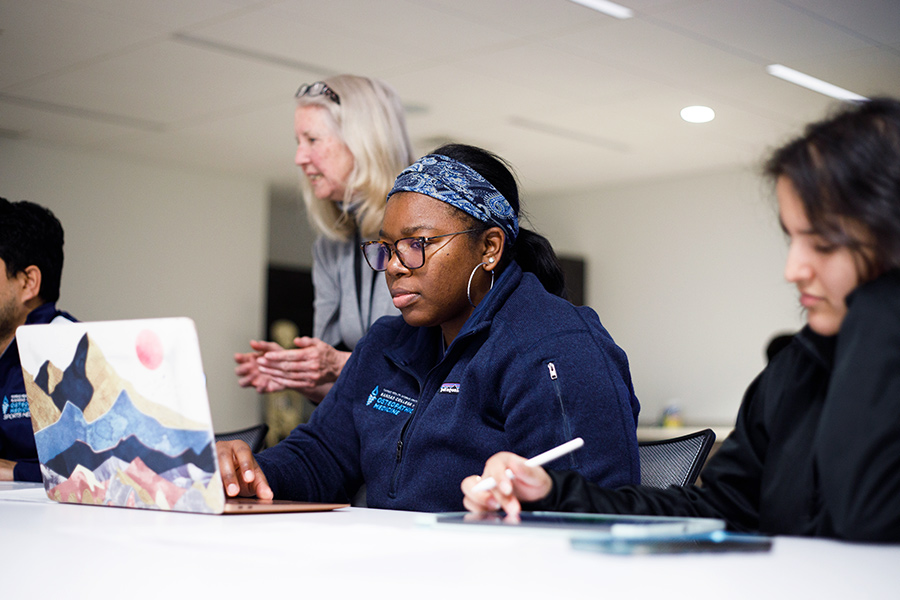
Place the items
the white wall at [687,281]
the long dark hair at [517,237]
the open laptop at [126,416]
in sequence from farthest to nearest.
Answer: the white wall at [687,281] → the long dark hair at [517,237] → the open laptop at [126,416]

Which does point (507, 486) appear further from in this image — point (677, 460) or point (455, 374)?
point (677, 460)

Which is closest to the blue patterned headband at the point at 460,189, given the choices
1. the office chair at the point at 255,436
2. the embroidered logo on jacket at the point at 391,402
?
the embroidered logo on jacket at the point at 391,402

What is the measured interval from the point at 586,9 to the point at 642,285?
12.2ft

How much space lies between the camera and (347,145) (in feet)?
7.31

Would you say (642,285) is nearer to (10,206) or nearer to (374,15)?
(374,15)

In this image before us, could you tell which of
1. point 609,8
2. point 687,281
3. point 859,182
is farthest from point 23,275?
point 687,281

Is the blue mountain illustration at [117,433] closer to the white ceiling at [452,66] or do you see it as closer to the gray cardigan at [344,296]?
the gray cardigan at [344,296]

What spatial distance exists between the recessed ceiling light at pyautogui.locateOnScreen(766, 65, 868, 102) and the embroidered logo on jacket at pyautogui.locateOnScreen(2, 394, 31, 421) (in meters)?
3.58

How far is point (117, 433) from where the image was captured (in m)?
1.15

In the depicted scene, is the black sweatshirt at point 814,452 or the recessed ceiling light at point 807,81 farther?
the recessed ceiling light at point 807,81

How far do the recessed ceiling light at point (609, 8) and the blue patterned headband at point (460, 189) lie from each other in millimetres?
2235

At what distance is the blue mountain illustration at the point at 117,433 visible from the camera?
1.08 meters

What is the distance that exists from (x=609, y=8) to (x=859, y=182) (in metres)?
2.97

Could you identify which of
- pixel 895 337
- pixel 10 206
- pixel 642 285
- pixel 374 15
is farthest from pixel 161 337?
pixel 642 285
